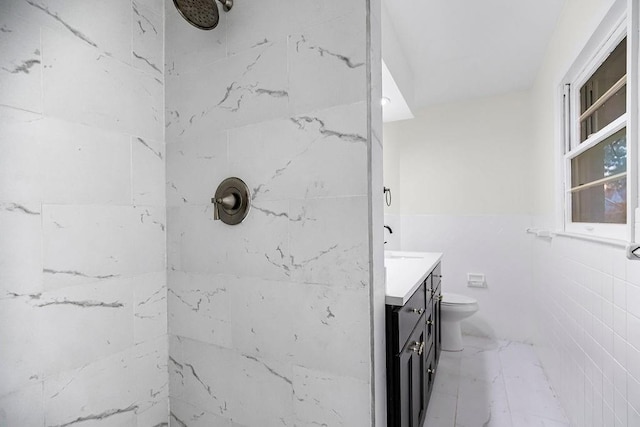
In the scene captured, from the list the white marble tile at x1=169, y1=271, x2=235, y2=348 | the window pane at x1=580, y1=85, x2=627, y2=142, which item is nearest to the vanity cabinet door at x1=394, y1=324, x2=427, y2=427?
the white marble tile at x1=169, y1=271, x2=235, y2=348

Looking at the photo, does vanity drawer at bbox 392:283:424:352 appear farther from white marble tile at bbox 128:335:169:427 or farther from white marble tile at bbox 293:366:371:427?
white marble tile at bbox 128:335:169:427

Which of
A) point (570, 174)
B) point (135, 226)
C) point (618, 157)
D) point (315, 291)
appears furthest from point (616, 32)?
point (135, 226)

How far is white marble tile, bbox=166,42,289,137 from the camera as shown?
117cm

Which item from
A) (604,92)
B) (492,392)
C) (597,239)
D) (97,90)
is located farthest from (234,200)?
(492,392)

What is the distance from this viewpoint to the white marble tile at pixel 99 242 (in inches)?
41.7

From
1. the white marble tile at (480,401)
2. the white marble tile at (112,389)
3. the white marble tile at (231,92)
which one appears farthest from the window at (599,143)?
the white marble tile at (112,389)

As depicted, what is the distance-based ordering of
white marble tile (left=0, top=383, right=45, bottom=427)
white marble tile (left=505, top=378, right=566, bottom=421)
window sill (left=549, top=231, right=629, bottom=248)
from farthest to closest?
white marble tile (left=505, top=378, right=566, bottom=421), window sill (left=549, top=231, right=629, bottom=248), white marble tile (left=0, top=383, right=45, bottom=427)

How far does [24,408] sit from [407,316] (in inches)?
53.1

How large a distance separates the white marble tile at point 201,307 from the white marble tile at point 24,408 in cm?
48

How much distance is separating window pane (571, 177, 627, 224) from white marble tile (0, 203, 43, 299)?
7.53ft

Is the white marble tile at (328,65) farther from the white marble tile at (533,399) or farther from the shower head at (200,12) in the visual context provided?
the white marble tile at (533,399)

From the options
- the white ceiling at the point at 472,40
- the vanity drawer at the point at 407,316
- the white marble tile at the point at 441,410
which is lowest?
the white marble tile at the point at 441,410

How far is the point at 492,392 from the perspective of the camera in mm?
2213

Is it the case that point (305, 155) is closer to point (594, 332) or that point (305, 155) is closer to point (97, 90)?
point (97, 90)
